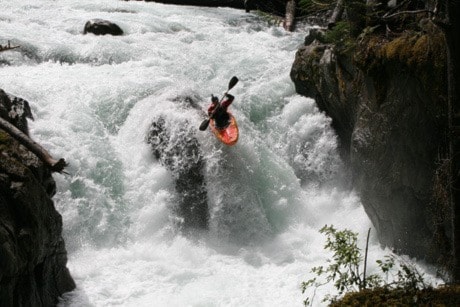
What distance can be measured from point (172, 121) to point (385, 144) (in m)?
3.68

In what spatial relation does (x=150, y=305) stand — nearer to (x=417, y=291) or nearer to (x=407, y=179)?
(x=407, y=179)

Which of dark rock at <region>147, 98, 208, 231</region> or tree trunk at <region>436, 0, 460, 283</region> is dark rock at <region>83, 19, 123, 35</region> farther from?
tree trunk at <region>436, 0, 460, 283</region>

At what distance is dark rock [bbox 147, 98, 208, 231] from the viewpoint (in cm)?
878

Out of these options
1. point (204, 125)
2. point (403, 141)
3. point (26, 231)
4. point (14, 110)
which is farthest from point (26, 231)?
point (403, 141)

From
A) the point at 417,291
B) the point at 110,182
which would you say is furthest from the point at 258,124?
the point at 417,291

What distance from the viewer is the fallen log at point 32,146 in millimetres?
6250

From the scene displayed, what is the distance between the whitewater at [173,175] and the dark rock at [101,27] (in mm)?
456

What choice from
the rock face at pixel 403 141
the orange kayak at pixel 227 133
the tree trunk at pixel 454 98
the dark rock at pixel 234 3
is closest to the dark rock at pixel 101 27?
the dark rock at pixel 234 3

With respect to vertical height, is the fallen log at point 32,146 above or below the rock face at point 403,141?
below

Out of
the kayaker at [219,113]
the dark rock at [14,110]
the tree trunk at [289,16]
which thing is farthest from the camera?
the tree trunk at [289,16]

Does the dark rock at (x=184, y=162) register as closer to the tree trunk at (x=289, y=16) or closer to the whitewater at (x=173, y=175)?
the whitewater at (x=173, y=175)

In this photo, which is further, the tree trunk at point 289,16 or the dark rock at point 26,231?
the tree trunk at point 289,16

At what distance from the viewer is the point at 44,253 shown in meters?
6.23

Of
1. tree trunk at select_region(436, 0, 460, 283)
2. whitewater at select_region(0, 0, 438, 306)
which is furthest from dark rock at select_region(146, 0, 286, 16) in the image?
tree trunk at select_region(436, 0, 460, 283)
